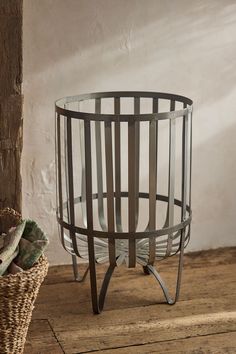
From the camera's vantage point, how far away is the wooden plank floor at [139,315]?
2504 mm

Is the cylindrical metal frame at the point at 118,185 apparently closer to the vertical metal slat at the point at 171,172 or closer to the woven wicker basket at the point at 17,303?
the vertical metal slat at the point at 171,172

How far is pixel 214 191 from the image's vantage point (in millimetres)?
3352

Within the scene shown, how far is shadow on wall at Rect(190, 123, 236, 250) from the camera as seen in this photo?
3299mm

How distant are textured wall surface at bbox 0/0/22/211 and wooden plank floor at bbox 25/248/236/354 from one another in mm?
483

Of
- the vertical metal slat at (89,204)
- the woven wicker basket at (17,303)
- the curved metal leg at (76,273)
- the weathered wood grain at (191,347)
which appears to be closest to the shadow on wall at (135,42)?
the vertical metal slat at (89,204)

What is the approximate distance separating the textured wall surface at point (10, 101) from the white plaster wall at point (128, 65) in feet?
1.22

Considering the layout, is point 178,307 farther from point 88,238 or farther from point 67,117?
point 67,117

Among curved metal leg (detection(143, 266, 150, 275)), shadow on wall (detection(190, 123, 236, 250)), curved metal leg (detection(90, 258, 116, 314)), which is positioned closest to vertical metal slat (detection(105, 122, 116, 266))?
curved metal leg (detection(90, 258, 116, 314))

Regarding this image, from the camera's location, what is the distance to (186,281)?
9.94 ft

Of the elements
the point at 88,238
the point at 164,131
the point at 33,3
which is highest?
the point at 33,3

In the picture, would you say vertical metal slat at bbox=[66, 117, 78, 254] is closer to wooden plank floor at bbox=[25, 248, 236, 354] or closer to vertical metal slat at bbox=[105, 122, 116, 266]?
vertical metal slat at bbox=[105, 122, 116, 266]

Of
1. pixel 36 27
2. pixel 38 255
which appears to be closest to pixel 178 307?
pixel 38 255

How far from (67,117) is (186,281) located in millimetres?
931

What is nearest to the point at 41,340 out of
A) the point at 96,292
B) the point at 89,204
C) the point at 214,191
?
the point at 96,292
